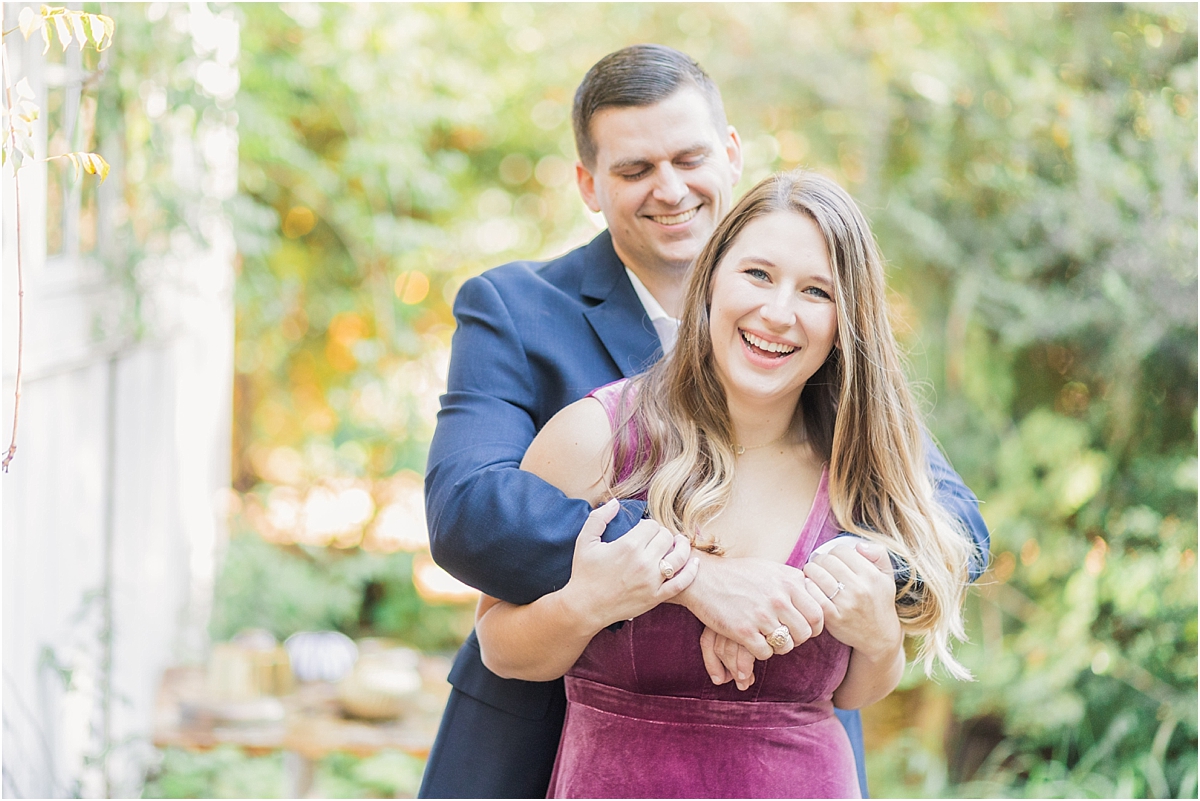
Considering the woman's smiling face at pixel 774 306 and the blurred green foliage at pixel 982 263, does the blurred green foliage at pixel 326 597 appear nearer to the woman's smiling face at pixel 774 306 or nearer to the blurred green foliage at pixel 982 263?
the blurred green foliage at pixel 982 263

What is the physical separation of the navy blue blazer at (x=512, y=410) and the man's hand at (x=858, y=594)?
0.29 metres

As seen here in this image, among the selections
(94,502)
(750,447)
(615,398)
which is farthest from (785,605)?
(94,502)

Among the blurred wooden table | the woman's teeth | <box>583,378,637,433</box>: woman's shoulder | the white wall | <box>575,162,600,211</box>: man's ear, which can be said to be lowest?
the blurred wooden table

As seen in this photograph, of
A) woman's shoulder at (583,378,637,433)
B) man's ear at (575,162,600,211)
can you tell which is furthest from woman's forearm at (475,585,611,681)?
man's ear at (575,162,600,211)

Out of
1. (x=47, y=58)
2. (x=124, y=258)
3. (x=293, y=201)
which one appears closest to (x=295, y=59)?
(x=293, y=201)

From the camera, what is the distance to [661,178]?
204cm

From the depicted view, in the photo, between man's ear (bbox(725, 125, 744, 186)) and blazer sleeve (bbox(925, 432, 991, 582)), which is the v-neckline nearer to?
blazer sleeve (bbox(925, 432, 991, 582))

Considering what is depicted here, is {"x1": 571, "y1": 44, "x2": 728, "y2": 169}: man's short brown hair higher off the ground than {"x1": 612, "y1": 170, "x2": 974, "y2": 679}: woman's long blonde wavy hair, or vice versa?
{"x1": 571, "y1": 44, "x2": 728, "y2": 169}: man's short brown hair

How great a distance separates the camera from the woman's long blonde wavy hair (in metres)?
1.65

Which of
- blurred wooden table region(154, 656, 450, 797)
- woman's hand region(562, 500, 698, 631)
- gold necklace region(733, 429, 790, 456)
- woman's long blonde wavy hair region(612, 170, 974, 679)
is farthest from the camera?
blurred wooden table region(154, 656, 450, 797)

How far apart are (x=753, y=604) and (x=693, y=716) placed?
0.23m

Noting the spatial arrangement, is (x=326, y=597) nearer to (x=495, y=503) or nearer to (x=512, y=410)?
(x=512, y=410)

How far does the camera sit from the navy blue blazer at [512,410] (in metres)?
1.66

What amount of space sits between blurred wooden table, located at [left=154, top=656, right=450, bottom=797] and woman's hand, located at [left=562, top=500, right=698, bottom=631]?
217 centimetres
